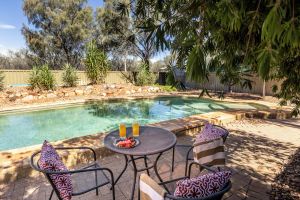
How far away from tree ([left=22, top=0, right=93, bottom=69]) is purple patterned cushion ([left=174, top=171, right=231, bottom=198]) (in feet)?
71.8

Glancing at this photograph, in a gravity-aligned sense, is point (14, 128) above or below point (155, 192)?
below

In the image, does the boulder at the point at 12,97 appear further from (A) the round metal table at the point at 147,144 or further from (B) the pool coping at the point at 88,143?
(A) the round metal table at the point at 147,144

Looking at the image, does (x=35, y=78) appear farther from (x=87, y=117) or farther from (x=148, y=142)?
(x=148, y=142)

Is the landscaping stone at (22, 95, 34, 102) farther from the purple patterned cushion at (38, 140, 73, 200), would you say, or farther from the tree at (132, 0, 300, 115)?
the tree at (132, 0, 300, 115)

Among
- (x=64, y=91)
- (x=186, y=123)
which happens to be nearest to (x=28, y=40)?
(x=64, y=91)

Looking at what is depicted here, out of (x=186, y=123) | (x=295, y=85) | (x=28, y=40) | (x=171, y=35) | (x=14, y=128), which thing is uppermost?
(x=28, y=40)

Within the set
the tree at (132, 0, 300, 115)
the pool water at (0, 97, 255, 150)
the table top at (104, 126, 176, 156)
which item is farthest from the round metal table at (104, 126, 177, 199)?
the pool water at (0, 97, 255, 150)

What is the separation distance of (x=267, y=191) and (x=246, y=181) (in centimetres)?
27

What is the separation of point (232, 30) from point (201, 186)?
1005 mm

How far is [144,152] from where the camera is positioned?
2.13 metres

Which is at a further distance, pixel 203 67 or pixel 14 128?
pixel 14 128

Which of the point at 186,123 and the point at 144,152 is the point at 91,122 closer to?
the point at 186,123

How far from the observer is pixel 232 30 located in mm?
1430

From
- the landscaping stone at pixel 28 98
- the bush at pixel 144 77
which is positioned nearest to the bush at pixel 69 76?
the landscaping stone at pixel 28 98
